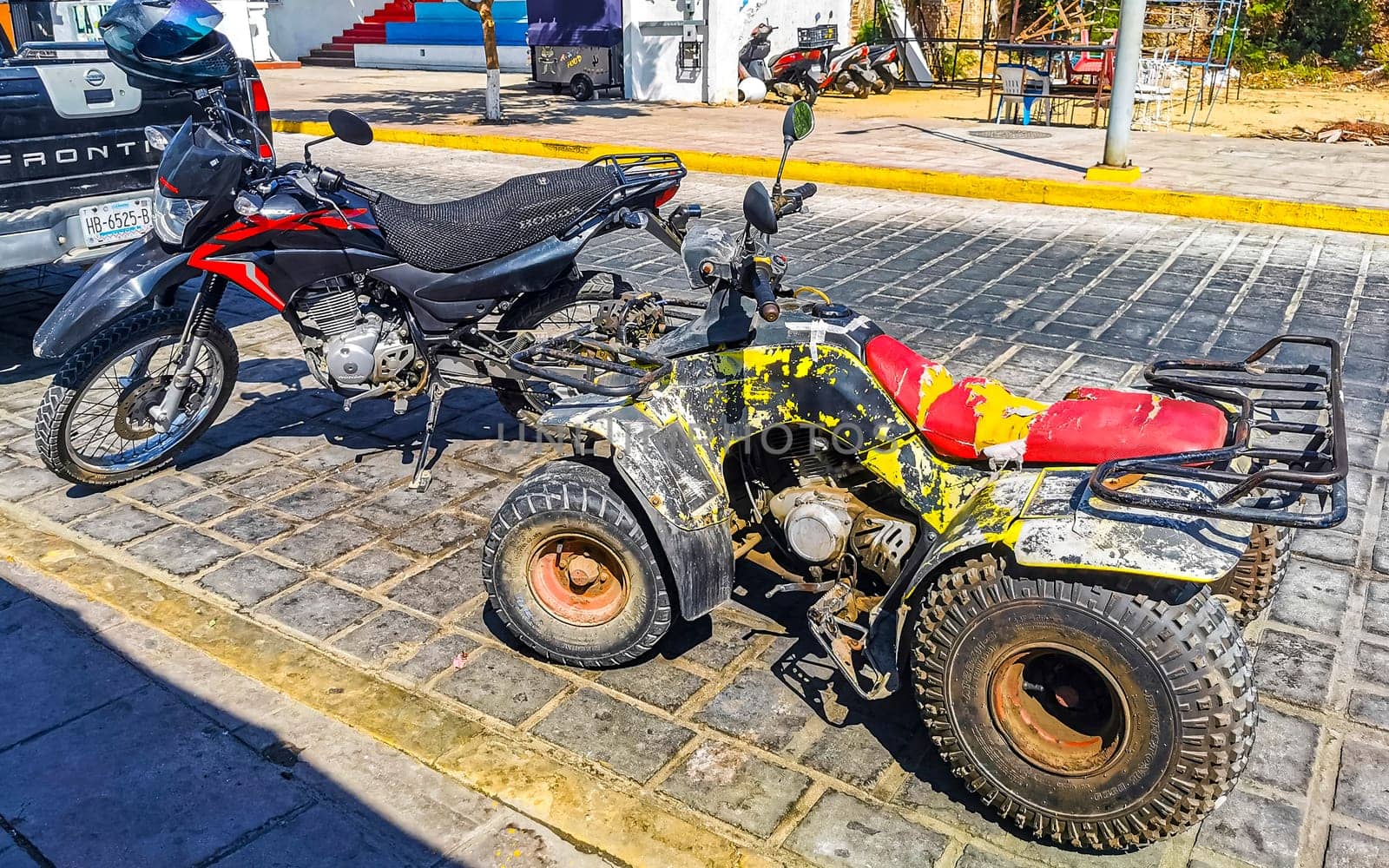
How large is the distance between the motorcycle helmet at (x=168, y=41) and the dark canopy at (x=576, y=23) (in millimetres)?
15166

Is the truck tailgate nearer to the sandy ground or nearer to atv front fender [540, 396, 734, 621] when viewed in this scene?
atv front fender [540, 396, 734, 621]

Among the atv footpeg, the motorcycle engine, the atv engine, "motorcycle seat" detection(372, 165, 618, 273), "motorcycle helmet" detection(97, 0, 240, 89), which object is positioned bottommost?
the atv footpeg

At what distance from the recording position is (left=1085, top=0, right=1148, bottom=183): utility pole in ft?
33.6

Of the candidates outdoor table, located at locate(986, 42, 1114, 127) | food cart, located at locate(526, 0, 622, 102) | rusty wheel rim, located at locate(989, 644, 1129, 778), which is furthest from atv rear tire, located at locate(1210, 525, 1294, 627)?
food cart, located at locate(526, 0, 622, 102)

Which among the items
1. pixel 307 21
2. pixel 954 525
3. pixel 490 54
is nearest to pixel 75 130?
pixel 954 525

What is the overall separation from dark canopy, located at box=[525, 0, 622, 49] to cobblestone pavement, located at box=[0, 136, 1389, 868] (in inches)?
487

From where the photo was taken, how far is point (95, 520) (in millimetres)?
4766

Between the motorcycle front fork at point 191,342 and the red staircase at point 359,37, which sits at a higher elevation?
the red staircase at point 359,37

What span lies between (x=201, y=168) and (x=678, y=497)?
2.76 metres

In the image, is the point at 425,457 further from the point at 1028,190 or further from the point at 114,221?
the point at 1028,190

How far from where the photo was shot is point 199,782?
3186mm

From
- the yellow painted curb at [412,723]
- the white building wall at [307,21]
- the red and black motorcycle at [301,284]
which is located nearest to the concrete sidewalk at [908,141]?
the red and black motorcycle at [301,284]

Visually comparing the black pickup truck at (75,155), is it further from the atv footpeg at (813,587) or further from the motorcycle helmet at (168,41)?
the atv footpeg at (813,587)

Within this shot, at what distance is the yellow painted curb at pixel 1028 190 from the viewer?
9445 millimetres
